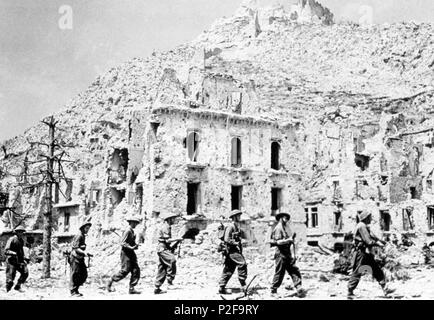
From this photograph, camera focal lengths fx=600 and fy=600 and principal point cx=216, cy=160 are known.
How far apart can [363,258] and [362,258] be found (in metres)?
0.02

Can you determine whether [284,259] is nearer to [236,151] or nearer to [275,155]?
[236,151]

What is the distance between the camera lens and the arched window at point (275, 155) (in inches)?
1266

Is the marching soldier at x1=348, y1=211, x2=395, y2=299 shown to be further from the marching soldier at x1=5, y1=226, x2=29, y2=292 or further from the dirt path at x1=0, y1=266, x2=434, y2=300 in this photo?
the marching soldier at x1=5, y1=226, x2=29, y2=292

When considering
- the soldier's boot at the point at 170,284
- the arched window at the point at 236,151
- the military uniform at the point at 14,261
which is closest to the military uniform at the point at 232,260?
the soldier's boot at the point at 170,284

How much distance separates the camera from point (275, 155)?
32.3 m

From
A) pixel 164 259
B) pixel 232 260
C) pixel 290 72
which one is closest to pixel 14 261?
pixel 164 259

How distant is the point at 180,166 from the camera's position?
2861cm

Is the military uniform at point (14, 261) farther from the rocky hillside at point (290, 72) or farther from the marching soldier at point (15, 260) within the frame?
the rocky hillside at point (290, 72)

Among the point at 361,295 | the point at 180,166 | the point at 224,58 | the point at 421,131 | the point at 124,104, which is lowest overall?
the point at 361,295

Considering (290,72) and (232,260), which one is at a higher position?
(290,72)

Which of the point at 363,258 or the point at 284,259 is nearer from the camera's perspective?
the point at 363,258
